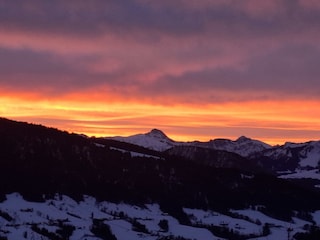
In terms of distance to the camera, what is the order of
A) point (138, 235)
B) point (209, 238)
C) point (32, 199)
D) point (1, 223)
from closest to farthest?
point (1, 223) → point (138, 235) → point (209, 238) → point (32, 199)

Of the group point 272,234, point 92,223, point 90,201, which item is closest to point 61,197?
point 90,201

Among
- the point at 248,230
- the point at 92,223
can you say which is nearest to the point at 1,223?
the point at 92,223

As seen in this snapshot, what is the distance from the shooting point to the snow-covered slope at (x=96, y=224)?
148 meters

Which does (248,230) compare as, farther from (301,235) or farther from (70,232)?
(70,232)

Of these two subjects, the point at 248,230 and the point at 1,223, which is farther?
the point at 248,230

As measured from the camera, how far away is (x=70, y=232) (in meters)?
150

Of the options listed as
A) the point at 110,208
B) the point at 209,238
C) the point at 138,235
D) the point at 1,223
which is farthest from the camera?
the point at 110,208

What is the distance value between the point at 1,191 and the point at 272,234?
235 feet

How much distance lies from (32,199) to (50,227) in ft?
102

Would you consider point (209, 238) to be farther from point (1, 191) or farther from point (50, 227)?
point (1, 191)

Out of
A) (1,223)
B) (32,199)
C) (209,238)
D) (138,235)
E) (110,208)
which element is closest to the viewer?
(1,223)

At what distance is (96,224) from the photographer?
536ft

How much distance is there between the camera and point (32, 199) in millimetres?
181375

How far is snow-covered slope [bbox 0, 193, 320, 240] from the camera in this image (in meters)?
148
